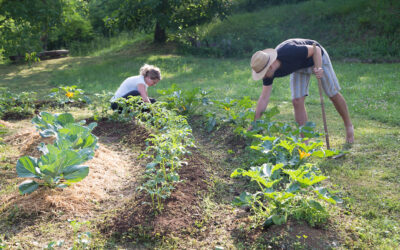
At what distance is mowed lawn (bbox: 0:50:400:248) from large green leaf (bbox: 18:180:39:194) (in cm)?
270

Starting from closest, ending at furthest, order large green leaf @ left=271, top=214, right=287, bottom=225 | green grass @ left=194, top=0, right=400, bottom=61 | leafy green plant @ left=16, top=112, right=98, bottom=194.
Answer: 1. large green leaf @ left=271, top=214, right=287, bottom=225
2. leafy green plant @ left=16, top=112, right=98, bottom=194
3. green grass @ left=194, top=0, right=400, bottom=61

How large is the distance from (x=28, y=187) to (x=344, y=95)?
20.6 ft

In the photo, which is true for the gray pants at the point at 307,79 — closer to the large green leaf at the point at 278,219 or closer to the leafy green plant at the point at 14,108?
the large green leaf at the point at 278,219

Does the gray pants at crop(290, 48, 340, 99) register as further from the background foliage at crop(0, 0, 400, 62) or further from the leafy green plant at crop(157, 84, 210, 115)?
the background foliage at crop(0, 0, 400, 62)

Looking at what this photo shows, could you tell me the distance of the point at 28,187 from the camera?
331 centimetres

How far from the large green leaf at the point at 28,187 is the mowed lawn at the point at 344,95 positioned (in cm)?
270

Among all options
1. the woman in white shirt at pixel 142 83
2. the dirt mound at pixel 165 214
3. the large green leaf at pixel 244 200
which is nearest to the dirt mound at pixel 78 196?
the dirt mound at pixel 165 214

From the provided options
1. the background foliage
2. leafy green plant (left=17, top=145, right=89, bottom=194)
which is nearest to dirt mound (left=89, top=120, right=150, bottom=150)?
leafy green plant (left=17, top=145, right=89, bottom=194)

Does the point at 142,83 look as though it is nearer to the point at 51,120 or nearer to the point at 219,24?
the point at 51,120

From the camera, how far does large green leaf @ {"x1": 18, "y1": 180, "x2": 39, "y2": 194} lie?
3.26m

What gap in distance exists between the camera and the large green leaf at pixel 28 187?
3.26 metres

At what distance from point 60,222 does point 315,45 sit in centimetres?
336

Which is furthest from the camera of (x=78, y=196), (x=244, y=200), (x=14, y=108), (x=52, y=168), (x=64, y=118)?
(x=14, y=108)

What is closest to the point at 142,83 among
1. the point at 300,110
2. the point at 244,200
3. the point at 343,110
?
the point at 300,110
